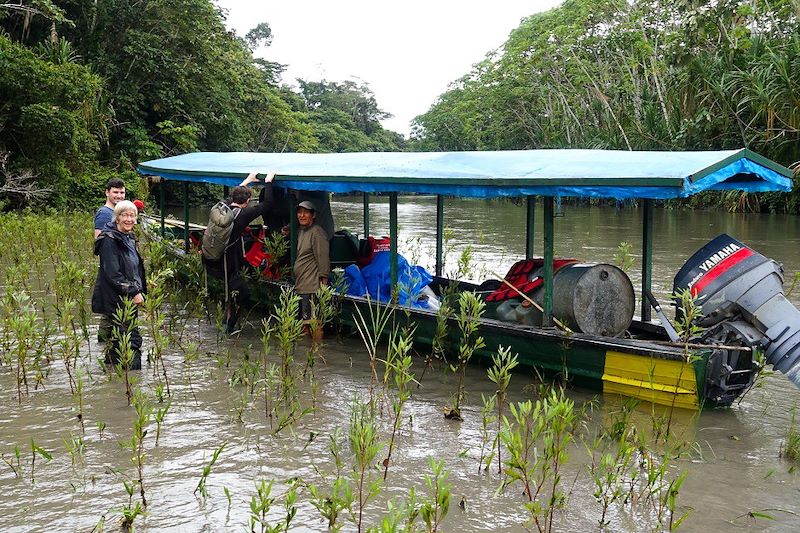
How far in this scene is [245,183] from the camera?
805cm

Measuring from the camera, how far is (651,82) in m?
31.8

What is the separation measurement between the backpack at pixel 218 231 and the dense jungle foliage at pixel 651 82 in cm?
1544

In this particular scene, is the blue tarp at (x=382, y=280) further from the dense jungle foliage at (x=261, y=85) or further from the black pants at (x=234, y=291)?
the dense jungle foliage at (x=261, y=85)

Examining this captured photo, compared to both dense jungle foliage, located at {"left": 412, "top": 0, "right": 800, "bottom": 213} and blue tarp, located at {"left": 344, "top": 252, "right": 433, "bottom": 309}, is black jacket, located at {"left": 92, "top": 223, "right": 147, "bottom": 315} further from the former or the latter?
dense jungle foliage, located at {"left": 412, "top": 0, "right": 800, "bottom": 213}

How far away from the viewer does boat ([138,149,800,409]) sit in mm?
5418

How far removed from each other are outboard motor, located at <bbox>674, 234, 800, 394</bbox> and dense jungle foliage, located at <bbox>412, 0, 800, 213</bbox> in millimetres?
15186

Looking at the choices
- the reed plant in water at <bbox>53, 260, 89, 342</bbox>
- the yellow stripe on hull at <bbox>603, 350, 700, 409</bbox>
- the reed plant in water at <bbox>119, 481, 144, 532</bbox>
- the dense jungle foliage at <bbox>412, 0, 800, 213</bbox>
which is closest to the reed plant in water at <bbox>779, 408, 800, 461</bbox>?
the yellow stripe on hull at <bbox>603, 350, 700, 409</bbox>

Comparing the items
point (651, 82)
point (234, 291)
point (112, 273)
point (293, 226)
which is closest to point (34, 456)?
point (112, 273)

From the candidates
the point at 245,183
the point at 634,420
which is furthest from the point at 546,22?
the point at 634,420

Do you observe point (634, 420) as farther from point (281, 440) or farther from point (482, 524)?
point (281, 440)

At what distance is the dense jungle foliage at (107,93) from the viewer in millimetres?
17891

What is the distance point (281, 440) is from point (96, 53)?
22.4 meters

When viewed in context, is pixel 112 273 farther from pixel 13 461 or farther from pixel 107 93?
pixel 107 93

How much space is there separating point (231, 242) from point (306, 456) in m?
3.69
